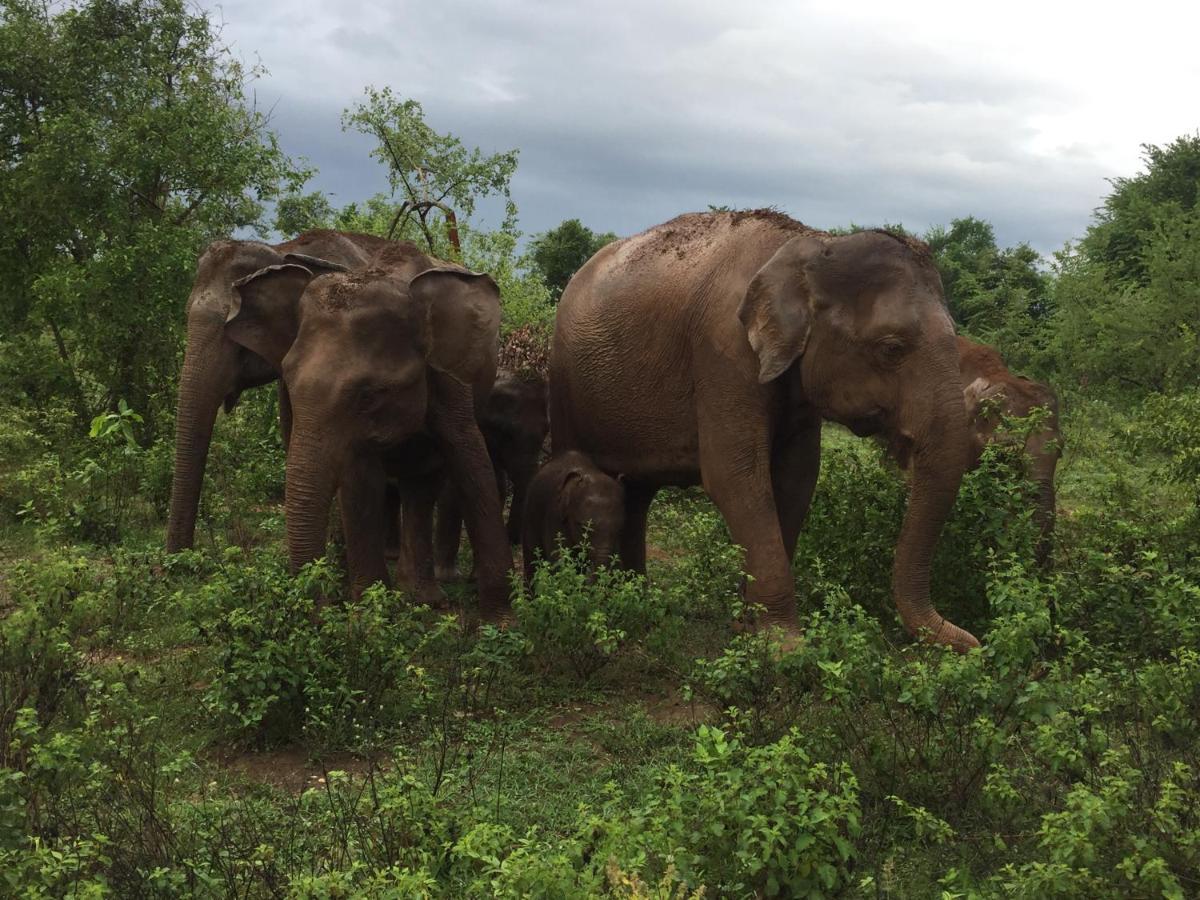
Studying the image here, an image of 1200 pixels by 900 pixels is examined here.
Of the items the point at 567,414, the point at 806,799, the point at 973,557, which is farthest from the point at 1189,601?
the point at 567,414

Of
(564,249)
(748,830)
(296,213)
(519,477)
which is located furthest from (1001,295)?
(748,830)

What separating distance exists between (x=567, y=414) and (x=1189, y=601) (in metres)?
4.42

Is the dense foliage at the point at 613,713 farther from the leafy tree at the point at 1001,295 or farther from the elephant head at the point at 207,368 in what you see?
the leafy tree at the point at 1001,295

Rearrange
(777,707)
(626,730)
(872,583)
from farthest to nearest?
(872,583), (626,730), (777,707)

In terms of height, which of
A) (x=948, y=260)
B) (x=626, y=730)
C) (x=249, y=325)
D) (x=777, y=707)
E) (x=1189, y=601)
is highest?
(x=948, y=260)

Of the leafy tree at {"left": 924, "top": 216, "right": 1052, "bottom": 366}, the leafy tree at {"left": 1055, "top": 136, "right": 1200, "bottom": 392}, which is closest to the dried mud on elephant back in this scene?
the leafy tree at {"left": 1055, "top": 136, "right": 1200, "bottom": 392}

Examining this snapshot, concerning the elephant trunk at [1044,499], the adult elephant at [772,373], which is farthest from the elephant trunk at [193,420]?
the elephant trunk at [1044,499]

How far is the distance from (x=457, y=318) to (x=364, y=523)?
145 cm

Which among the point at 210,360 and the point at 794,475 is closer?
the point at 794,475

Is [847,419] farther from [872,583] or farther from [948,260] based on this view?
[948,260]

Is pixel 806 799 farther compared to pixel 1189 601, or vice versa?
pixel 1189 601

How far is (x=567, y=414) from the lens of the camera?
8484mm

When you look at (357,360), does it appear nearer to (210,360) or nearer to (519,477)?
(210,360)

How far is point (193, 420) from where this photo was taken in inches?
349
